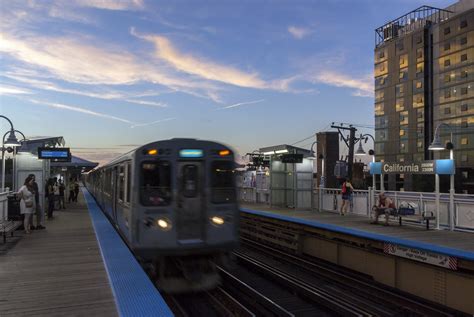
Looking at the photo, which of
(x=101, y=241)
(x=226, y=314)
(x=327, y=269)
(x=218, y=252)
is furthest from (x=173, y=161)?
Answer: (x=327, y=269)

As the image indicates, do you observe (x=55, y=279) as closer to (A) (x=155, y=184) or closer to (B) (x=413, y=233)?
(A) (x=155, y=184)

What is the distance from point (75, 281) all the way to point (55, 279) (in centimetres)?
46

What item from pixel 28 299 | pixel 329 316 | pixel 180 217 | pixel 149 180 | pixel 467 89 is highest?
pixel 467 89

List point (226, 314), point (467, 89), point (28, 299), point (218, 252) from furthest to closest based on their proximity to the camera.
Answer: point (467, 89), point (218, 252), point (226, 314), point (28, 299)

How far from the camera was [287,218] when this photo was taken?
15.7 meters

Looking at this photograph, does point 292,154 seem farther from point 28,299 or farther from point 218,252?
point 28,299

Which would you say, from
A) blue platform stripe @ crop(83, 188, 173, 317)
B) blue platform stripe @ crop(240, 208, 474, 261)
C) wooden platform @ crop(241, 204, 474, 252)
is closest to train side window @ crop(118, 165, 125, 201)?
blue platform stripe @ crop(83, 188, 173, 317)

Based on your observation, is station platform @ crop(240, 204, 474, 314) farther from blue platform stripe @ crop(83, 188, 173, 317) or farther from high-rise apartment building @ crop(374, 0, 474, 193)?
high-rise apartment building @ crop(374, 0, 474, 193)

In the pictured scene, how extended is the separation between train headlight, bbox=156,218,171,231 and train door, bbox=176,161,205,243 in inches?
7.4

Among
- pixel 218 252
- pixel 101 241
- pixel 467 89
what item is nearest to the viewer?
pixel 218 252

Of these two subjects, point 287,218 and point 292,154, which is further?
point 292,154

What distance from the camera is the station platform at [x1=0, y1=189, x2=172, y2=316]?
5.63 m

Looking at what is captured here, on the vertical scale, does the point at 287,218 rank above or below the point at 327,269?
above

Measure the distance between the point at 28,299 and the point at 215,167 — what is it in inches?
157
